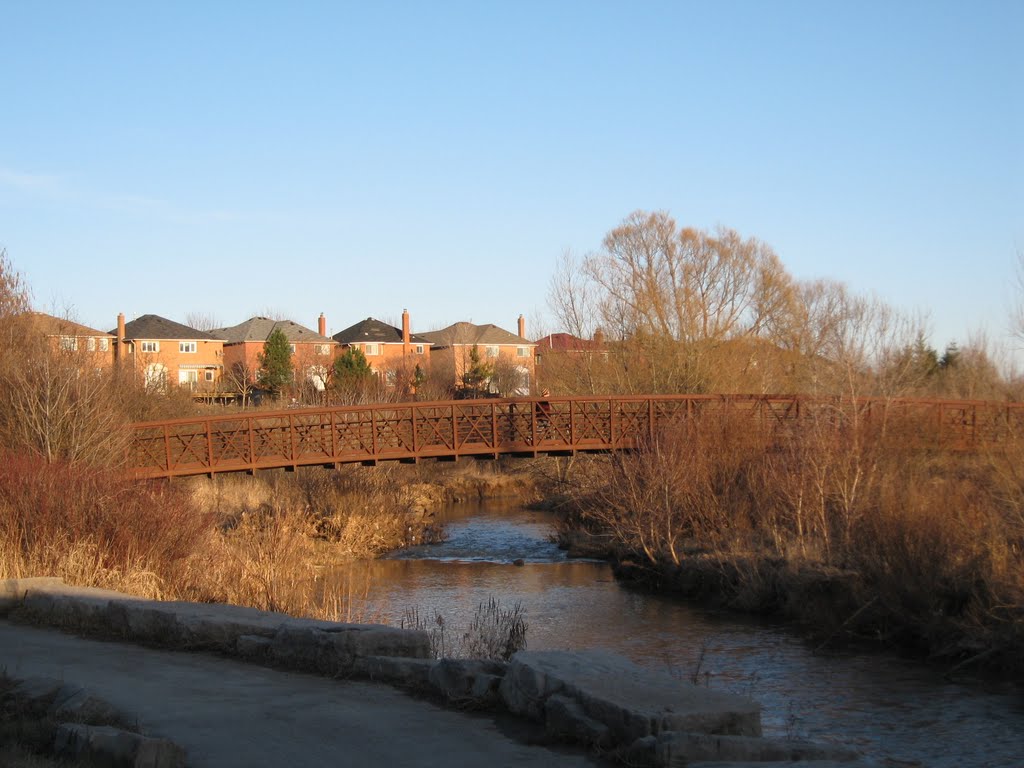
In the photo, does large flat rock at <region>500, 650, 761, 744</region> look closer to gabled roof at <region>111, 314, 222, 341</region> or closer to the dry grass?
the dry grass

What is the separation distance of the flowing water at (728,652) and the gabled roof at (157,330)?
45.5m

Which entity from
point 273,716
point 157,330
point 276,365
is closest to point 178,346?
point 157,330

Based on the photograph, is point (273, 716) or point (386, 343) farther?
point (386, 343)

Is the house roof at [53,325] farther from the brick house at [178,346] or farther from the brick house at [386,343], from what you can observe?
the brick house at [386,343]

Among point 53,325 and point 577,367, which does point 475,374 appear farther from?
point 53,325

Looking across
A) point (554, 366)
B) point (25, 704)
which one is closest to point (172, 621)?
point (25, 704)

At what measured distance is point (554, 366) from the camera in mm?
44656

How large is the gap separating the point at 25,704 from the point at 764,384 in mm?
37951

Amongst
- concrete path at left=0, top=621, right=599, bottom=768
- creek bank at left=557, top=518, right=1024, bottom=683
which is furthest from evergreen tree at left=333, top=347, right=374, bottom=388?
concrete path at left=0, top=621, right=599, bottom=768

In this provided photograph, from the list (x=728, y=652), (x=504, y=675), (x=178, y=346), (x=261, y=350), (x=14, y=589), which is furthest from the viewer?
(x=261, y=350)

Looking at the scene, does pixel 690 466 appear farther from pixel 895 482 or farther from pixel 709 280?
pixel 709 280

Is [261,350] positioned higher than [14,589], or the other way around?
[261,350]

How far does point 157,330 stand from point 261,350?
6961 mm

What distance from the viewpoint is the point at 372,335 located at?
80.2 metres
